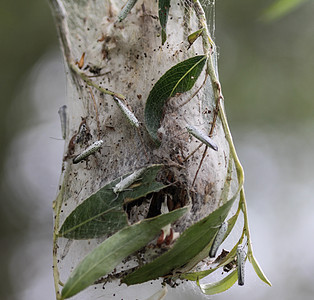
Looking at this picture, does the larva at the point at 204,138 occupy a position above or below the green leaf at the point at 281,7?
below


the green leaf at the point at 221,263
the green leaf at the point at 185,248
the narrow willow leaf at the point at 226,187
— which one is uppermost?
the narrow willow leaf at the point at 226,187

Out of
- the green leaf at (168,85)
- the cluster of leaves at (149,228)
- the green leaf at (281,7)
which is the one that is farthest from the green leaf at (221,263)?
the green leaf at (281,7)

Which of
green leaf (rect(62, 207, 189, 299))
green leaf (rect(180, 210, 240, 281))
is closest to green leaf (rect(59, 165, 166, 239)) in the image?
green leaf (rect(62, 207, 189, 299))

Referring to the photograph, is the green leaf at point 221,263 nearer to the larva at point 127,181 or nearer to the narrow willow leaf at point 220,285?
the narrow willow leaf at point 220,285

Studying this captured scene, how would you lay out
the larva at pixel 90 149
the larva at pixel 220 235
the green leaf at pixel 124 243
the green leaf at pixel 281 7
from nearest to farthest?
the green leaf at pixel 124 243 → the larva at pixel 220 235 → the larva at pixel 90 149 → the green leaf at pixel 281 7

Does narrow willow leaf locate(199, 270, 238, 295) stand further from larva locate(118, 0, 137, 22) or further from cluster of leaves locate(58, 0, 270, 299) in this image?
larva locate(118, 0, 137, 22)

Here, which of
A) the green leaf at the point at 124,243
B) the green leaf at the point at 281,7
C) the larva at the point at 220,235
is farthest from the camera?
the green leaf at the point at 281,7

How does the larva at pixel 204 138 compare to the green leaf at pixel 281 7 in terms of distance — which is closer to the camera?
the larva at pixel 204 138

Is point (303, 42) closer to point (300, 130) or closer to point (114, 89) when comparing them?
point (300, 130)
